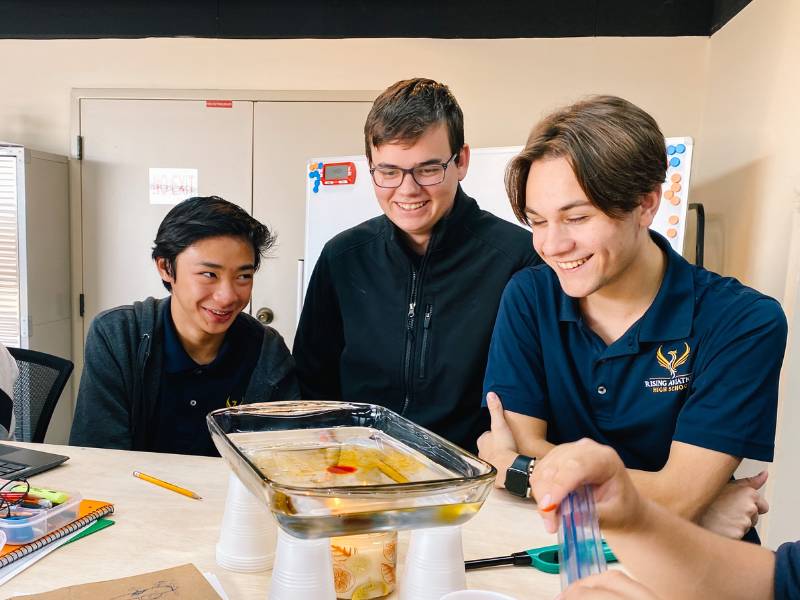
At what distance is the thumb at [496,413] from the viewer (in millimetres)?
1344

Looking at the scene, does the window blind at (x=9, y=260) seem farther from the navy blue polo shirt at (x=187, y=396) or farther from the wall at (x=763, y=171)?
the wall at (x=763, y=171)

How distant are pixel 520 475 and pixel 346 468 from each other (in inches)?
17.7

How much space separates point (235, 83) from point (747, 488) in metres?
3.23

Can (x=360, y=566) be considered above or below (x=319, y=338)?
below

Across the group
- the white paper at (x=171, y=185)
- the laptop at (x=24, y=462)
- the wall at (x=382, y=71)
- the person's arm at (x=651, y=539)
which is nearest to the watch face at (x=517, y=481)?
the person's arm at (x=651, y=539)

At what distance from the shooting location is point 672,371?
49.9 inches

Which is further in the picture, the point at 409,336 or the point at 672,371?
the point at 409,336

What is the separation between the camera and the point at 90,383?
65.6 inches

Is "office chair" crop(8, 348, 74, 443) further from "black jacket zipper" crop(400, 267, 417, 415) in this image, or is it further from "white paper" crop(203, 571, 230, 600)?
"white paper" crop(203, 571, 230, 600)

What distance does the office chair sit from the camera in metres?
1.93

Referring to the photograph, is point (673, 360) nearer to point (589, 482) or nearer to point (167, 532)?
point (589, 482)

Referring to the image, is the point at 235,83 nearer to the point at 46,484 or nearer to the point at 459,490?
the point at 46,484

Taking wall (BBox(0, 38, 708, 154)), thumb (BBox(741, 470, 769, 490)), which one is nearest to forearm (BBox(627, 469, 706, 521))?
thumb (BBox(741, 470, 769, 490))

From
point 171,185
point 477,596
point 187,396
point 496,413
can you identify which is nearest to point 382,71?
point 171,185
